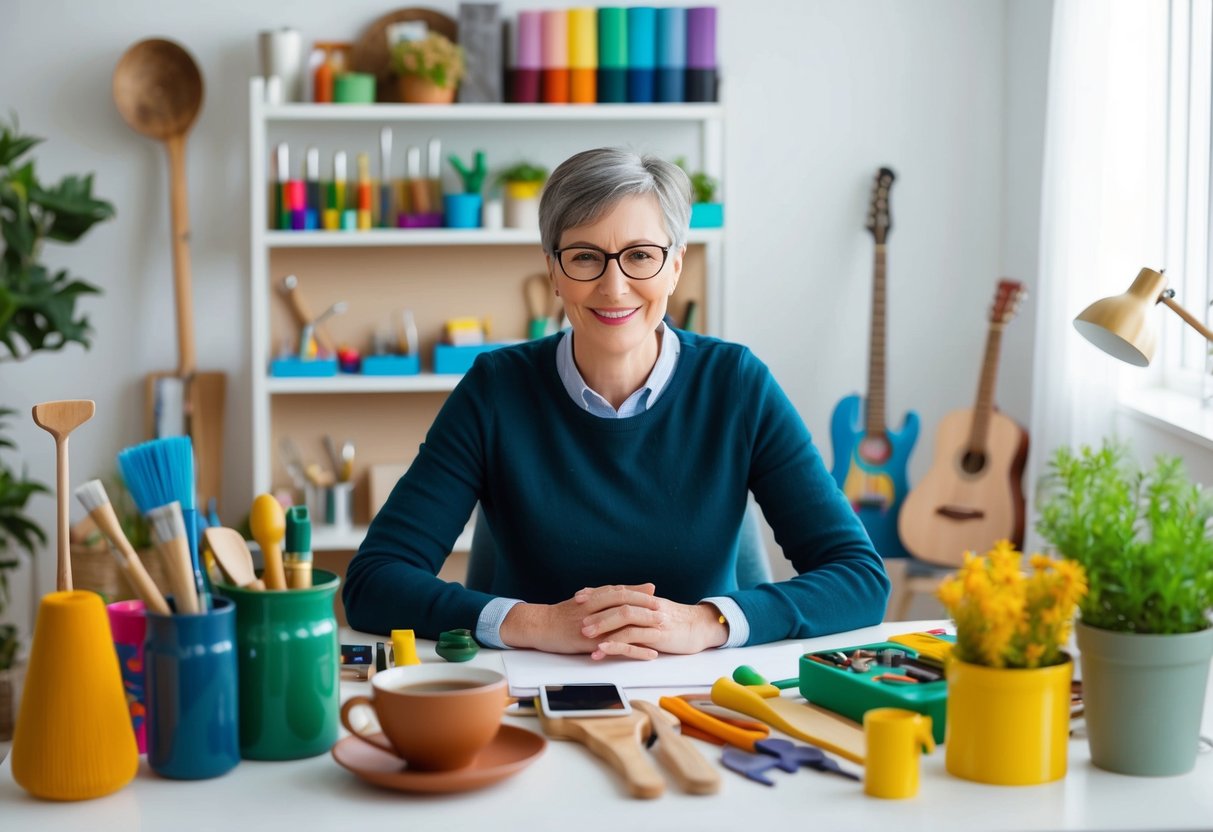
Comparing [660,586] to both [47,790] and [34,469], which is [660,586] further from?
[34,469]

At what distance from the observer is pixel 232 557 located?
3.82ft

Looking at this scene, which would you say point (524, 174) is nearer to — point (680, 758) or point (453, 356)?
point (453, 356)

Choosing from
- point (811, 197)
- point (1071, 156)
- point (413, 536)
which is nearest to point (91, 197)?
point (811, 197)

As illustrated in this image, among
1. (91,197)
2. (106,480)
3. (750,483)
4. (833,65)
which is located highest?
(833,65)

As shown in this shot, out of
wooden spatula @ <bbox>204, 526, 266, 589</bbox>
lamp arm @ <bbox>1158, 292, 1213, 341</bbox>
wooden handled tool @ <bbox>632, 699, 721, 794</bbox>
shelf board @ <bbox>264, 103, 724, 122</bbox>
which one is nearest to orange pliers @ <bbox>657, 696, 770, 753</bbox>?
wooden handled tool @ <bbox>632, 699, 721, 794</bbox>

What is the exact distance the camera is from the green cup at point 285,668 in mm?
1141

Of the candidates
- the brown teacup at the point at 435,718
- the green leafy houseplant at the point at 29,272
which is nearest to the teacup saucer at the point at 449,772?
the brown teacup at the point at 435,718

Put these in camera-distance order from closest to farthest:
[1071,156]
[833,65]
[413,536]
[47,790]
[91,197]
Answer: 1. [47,790]
2. [413,536]
3. [1071,156]
4. [91,197]
5. [833,65]

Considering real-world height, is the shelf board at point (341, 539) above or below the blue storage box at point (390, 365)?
below

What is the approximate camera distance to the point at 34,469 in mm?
3795

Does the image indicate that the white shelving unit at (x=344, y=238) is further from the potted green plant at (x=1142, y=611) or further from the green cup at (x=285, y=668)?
the potted green plant at (x=1142, y=611)

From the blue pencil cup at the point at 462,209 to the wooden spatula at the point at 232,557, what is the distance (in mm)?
2459

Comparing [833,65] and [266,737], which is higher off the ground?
[833,65]

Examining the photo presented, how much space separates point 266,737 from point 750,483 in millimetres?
910
